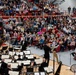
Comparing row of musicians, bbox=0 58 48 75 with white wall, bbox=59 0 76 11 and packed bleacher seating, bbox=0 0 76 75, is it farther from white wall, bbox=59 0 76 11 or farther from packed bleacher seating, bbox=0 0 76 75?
white wall, bbox=59 0 76 11

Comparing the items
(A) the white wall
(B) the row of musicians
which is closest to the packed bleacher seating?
(B) the row of musicians

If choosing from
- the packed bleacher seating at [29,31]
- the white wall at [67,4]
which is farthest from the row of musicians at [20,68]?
the white wall at [67,4]

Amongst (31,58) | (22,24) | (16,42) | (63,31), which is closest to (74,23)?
(63,31)

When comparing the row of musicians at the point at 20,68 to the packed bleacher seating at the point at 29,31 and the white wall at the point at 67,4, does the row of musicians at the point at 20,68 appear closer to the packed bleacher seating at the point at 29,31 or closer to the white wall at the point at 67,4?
the packed bleacher seating at the point at 29,31

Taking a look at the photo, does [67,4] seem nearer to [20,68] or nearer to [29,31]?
[29,31]

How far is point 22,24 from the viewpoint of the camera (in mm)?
24562

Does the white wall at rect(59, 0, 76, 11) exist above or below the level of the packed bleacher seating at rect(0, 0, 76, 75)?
above

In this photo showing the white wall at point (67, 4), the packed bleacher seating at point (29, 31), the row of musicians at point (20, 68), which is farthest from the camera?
the white wall at point (67, 4)

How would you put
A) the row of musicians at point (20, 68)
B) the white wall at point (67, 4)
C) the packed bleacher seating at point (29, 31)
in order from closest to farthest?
the row of musicians at point (20, 68) < the packed bleacher seating at point (29, 31) < the white wall at point (67, 4)

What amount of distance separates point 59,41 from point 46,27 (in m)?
3.08

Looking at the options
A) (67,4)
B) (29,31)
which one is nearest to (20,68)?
(29,31)

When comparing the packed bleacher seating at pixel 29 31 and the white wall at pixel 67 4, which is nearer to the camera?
the packed bleacher seating at pixel 29 31

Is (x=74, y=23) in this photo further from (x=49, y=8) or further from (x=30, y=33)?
(x=30, y=33)

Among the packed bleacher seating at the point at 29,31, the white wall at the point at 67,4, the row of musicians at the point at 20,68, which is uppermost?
the white wall at the point at 67,4
